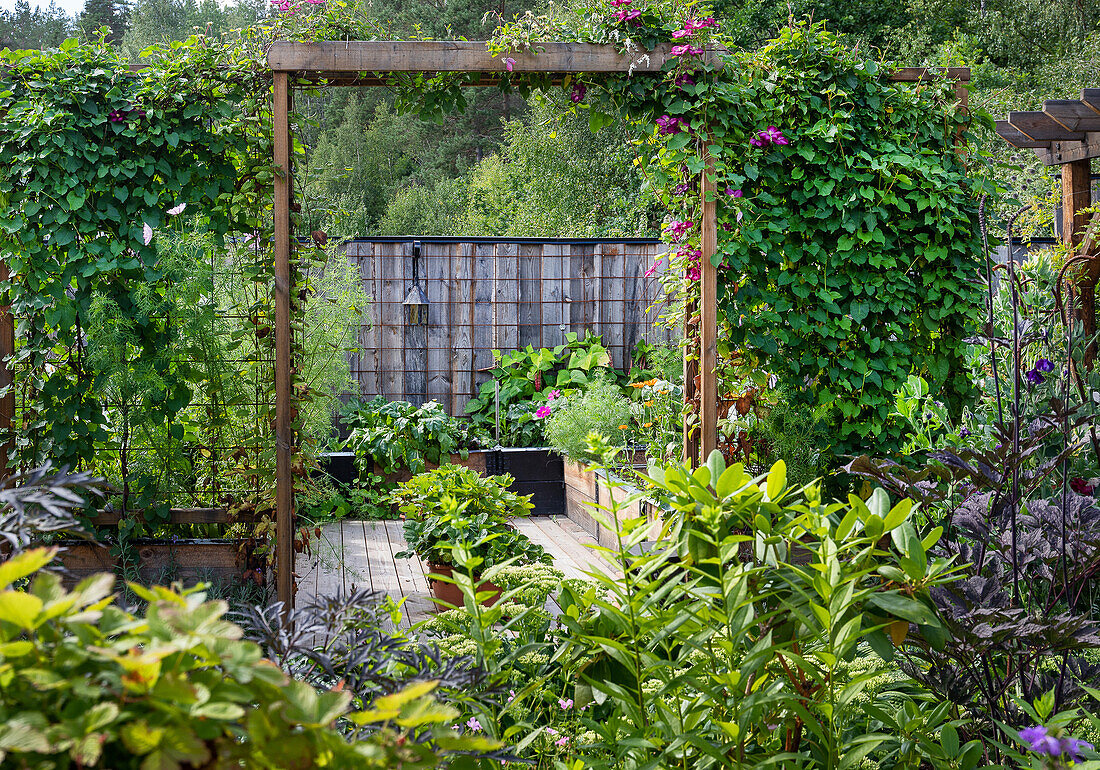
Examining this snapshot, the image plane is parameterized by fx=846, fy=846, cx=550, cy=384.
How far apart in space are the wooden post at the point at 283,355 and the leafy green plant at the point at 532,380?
296 cm

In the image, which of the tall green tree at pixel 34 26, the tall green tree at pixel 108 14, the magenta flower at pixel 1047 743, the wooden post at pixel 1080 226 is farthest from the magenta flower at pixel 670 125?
the tall green tree at pixel 108 14

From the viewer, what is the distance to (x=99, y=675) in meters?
0.56

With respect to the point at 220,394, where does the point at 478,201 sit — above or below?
above

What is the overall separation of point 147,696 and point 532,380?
6.04 metres

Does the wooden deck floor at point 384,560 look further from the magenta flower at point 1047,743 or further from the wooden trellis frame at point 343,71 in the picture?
the magenta flower at point 1047,743

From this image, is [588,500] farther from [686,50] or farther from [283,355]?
[686,50]

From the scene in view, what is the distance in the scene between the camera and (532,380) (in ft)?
21.6

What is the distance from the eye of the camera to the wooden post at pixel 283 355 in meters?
3.22

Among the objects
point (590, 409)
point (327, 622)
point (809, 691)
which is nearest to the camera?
point (327, 622)

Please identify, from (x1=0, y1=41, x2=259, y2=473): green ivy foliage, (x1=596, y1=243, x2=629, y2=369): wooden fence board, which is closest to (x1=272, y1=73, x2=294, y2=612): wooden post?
(x1=0, y1=41, x2=259, y2=473): green ivy foliage

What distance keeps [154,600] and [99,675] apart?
6 centimetres

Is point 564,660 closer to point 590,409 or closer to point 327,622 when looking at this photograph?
point 327,622

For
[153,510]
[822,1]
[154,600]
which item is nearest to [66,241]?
[153,510]

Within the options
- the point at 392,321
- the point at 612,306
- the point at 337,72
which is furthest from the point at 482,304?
the point at 337,72
